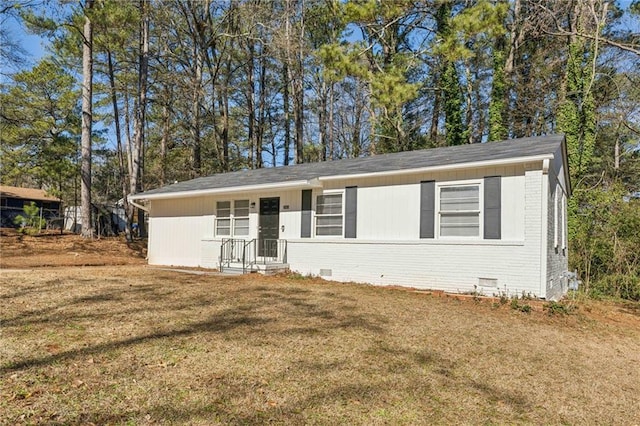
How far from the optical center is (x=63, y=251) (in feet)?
50.5

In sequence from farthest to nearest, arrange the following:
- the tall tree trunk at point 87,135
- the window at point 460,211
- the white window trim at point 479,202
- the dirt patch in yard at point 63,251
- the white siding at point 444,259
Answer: the tall tree trunk at point 87,135, the dirt patch in yard at point 63,251, the window at point 460,211, the white window trim at point 479,202, the white siding at point 444,259

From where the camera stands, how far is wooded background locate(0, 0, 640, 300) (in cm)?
1442

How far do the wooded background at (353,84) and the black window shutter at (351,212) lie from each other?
578 centimetres

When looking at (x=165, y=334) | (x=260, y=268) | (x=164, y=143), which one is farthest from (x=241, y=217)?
(x=164, y=143)

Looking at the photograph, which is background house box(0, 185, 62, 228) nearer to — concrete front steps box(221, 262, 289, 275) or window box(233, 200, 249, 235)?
window box(233, 200, 249, 235)

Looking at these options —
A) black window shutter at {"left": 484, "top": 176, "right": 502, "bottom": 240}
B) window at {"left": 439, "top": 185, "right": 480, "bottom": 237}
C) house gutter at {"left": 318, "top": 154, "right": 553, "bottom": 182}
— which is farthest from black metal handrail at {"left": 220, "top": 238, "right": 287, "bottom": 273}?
black window shutter at {"left": 484, "top": 176, "right": 502, "bottom": 240}

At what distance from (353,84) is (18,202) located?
26.5 meters

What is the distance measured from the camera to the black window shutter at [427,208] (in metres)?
9.05

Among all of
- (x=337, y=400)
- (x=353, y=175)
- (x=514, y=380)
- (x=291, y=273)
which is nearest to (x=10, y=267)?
(x=291, y=273)

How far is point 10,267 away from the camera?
1105 centimetres

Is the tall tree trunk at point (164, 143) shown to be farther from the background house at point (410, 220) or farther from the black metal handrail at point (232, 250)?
the black metal handrail at point (232, 250)

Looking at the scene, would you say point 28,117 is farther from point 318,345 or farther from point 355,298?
point 318,345

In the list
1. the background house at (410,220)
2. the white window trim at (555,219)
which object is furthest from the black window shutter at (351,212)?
the white window trim at (555,219)

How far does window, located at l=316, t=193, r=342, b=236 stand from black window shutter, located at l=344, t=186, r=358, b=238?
27 centimetres
